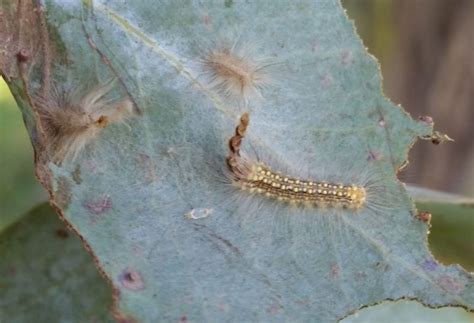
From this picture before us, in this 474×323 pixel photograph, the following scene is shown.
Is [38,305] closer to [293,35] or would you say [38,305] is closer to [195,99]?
[195,99]

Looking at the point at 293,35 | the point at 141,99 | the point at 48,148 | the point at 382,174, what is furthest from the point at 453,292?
the point at 48,148

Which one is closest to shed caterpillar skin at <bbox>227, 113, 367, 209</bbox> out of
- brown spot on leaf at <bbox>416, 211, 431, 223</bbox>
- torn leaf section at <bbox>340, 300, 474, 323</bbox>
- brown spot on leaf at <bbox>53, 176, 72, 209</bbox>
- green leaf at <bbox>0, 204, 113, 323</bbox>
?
brown spot on leaf at <bbox>416, 211, 431, 223</bbox>

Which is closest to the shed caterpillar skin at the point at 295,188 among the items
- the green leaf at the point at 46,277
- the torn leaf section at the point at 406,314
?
the torn leaf section at the point at 406,314

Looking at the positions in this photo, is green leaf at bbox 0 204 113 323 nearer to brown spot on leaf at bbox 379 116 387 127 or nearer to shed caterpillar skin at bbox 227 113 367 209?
shed caterpillar skin at bbox 227 113 367 209

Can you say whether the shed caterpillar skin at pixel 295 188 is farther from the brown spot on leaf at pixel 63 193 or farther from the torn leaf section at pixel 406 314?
the brown spot on leaf at pixel 63 193

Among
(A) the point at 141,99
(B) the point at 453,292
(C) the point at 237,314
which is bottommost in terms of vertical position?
(C) the point at 237,314

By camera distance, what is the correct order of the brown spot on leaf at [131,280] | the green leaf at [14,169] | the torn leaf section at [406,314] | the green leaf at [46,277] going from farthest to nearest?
the green leaf at [14,169] → the green leaf at [46,277] → the torn leaf section at [406,314] → the brown spot on leaf at [131,280]
